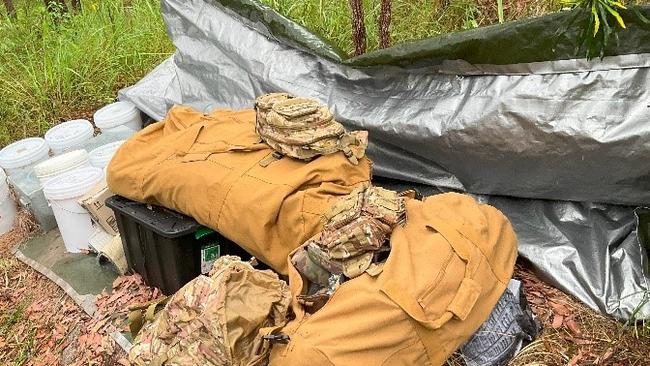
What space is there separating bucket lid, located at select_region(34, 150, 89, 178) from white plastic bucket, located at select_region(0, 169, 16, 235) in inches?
12.9

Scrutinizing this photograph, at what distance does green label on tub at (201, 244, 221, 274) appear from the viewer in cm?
292

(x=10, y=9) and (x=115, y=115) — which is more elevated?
(x=115, y=115)

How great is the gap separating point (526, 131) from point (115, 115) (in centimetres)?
274

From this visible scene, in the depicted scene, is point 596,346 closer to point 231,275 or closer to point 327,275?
point 327,275

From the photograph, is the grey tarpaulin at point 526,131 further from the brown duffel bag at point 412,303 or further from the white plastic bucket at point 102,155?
the white plastic bucket at point 102,155

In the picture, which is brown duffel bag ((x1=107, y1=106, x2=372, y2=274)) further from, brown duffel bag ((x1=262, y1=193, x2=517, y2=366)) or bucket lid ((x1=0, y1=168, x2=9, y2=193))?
bucket lid ((x1=0, y1=168, x2=9, y2=193))

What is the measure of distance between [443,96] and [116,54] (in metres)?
3.23

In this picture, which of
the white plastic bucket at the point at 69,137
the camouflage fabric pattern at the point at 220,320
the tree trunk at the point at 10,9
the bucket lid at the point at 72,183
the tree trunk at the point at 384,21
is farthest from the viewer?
the tree trunk at the point at 10,9

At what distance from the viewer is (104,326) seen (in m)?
3.04

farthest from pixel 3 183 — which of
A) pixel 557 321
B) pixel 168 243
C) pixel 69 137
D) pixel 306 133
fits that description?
pixel 557 321

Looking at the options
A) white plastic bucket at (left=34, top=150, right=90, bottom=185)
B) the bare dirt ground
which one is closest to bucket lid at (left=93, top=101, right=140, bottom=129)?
white plastic bucket at (left=34, top=150, right=90, bottom=185)

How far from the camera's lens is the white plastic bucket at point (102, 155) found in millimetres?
3771

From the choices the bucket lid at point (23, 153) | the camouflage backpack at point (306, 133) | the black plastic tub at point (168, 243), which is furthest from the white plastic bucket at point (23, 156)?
the camouflage backpack at point (306, 133)

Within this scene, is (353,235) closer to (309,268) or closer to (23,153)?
(309,268)
